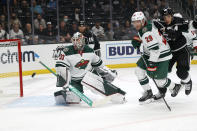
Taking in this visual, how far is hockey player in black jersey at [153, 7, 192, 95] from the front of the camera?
4.36m

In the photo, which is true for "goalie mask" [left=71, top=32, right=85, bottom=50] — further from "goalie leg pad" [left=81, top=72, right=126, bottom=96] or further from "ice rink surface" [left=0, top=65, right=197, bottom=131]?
"ice rink surface" [left=0, top=65, right=197, bottom=131]

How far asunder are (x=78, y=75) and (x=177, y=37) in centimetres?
133

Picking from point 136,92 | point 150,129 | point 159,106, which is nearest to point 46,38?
point 136,92

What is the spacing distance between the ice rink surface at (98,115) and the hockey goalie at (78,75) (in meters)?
0.14

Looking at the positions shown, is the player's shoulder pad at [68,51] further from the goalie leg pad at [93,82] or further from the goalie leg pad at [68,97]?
the goalie leg pad at [68,97]

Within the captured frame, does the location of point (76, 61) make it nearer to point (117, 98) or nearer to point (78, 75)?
point (78, 75)

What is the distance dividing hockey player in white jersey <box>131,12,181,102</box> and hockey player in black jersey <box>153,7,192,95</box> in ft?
0.78

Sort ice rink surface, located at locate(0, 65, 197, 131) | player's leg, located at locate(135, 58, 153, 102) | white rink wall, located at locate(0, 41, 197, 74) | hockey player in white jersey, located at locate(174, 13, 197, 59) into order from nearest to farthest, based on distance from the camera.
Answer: ice rink surface, located at locate(0, 65, 197, 131) < player's leg, located at locate(135, 58, 153, 102) < hockey player in white jersey, located at locate(174, 13, 197, 59) < white rink wall, located at locate(0, 41, 197, 74)

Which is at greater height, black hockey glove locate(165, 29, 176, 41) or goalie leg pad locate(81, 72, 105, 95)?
black hockey glove locate(165, 29, 176, 41)

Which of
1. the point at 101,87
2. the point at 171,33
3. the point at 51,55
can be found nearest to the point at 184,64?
the point at 171,33

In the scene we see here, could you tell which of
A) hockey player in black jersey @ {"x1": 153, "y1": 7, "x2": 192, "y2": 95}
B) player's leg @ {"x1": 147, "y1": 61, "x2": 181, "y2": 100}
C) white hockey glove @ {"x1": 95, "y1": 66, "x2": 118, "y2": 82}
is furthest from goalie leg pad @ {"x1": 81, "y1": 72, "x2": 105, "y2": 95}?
hockey player in black jersey @ {"x1": 153, "y1": 7, "x2": 192, "y2": 95}

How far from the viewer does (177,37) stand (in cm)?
450

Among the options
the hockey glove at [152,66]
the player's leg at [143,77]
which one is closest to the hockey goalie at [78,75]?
the player's leg at [143,77]

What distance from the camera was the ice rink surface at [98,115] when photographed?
340cm
